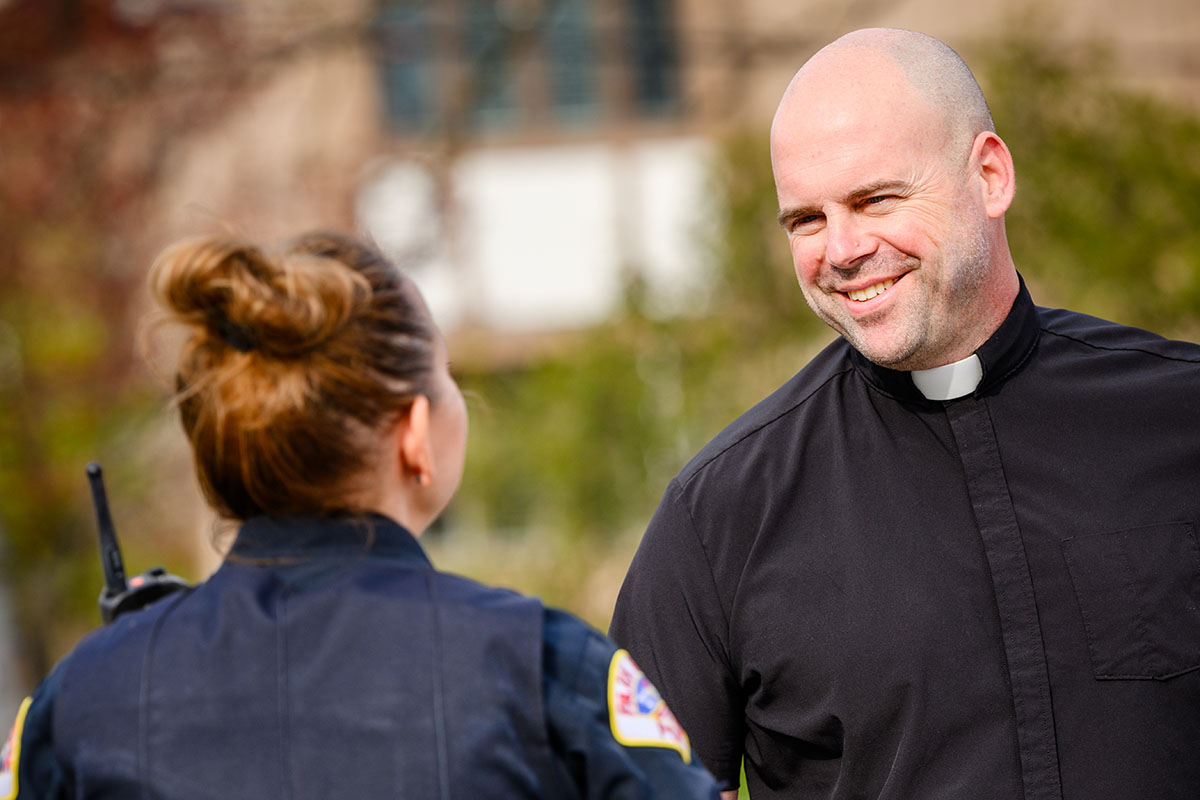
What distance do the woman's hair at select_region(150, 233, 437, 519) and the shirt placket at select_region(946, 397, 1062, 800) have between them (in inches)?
34.3

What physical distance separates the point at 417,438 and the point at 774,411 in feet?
2.52

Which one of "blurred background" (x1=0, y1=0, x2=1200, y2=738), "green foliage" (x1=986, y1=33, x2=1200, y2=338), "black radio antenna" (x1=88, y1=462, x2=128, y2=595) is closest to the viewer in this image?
"black radio antenna" (x1=88, y1=462, x2=128, y2=595)

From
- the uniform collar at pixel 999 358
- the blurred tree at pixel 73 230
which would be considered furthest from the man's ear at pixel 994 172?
the blurred tree at pixel 73 230

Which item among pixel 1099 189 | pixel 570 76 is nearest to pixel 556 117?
pixel 570 76

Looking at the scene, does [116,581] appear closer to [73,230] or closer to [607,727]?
[607,727]

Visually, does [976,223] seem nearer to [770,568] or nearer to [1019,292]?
[1019,292]

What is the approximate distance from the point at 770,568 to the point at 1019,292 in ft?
2.01

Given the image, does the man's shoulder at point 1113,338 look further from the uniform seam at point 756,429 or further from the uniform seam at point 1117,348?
the uniform seam at point 756,429

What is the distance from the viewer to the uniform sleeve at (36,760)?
1625 mm

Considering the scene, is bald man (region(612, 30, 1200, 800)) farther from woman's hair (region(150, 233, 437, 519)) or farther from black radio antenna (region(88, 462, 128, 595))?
black radio antenna (region(88, 462, 128, 595))

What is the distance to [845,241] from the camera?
2082mm

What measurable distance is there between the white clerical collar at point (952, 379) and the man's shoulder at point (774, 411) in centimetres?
17

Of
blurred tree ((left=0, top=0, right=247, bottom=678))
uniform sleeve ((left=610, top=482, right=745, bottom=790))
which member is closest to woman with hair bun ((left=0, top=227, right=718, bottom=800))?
uniform sleeve ((left=610, top=482, right=745, bottom=790))

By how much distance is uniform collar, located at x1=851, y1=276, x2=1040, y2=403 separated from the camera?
213 cm
